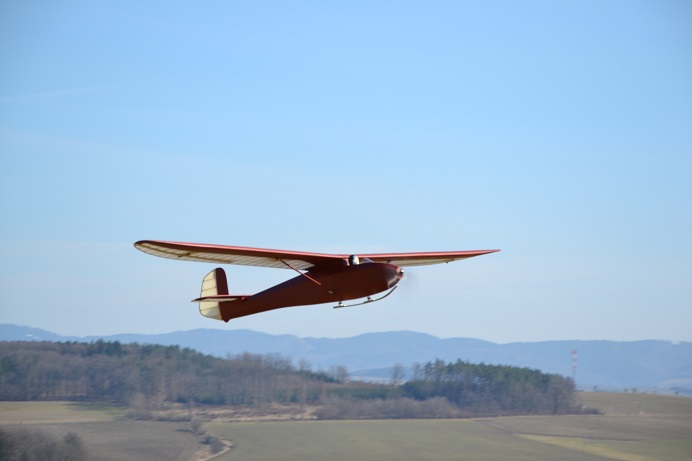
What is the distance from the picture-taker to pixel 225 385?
104375 mm

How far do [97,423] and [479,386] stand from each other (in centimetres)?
5611

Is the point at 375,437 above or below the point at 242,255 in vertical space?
below

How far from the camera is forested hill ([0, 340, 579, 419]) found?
3861 inches

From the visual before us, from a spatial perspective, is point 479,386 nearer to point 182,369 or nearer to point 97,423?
point 182,369

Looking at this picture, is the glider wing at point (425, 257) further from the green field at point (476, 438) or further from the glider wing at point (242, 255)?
the green field at point (476, 438)

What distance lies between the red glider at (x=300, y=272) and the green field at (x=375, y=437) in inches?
2103

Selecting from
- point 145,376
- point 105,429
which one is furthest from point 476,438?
point 145,376

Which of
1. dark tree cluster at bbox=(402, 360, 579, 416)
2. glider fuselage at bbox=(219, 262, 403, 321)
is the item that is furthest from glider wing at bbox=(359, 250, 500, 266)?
dark tree cluster at bbox=(402, 360, 579, 416)

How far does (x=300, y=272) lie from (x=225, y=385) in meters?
81.3

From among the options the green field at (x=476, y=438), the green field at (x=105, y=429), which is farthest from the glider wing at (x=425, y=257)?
the green field at (x=105, y=429)

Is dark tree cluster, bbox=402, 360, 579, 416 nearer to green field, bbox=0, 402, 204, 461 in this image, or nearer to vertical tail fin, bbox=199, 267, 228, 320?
green field, bbox=0, 402, 204, 461

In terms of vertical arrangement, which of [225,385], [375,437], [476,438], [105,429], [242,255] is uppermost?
[242,255]

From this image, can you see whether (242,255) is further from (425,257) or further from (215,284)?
(425,257)

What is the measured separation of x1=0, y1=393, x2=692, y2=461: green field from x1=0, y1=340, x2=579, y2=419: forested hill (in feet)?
12.2
